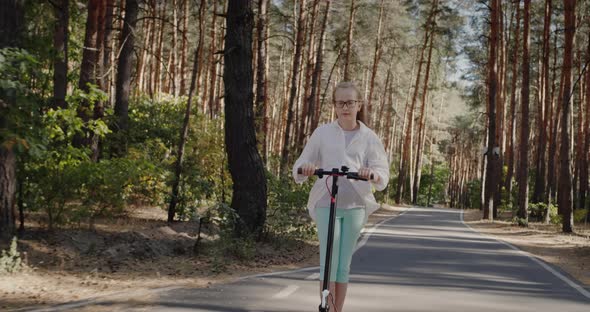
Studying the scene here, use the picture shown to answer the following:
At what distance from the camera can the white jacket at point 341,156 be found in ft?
18.2

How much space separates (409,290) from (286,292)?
1.78m

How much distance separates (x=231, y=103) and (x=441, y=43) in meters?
46.2

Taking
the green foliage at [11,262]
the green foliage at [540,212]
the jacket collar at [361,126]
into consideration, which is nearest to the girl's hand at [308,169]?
the jacket collar at [361,126]

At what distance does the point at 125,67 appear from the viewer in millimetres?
18750

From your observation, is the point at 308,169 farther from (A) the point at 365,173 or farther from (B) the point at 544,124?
(B) the point at 544,124

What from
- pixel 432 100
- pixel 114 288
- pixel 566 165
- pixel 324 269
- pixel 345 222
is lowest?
pixel 114 288

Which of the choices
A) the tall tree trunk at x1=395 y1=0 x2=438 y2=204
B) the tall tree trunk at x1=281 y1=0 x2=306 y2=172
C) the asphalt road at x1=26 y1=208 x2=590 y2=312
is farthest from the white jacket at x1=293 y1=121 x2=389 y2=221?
the tall tree trunk at x1=395 y1=0 x2=438 y2=204

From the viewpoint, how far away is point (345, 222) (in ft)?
18.0

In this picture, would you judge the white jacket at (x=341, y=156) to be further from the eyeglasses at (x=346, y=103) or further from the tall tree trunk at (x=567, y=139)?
the tall tree trunk at (x=567, y=139)

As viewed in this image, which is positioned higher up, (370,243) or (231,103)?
(231,103)

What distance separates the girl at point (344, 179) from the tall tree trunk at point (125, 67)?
1282cm

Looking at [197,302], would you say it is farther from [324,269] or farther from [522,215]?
[522,215]

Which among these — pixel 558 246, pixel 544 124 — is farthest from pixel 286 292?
pixel 544 124

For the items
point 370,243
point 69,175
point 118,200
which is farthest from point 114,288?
point 370,243
